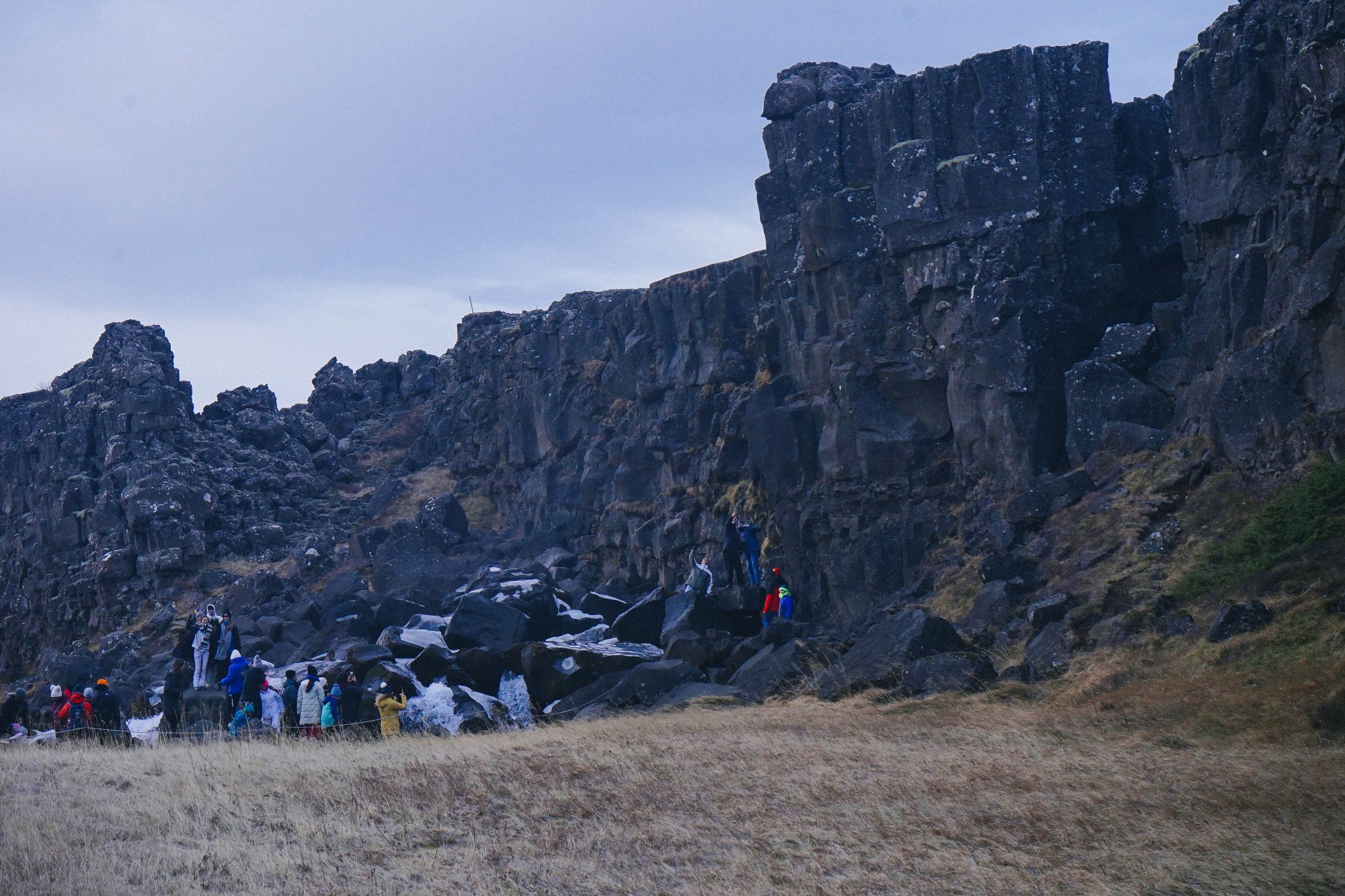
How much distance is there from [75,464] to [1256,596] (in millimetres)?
52157

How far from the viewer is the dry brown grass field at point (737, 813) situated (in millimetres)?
9484

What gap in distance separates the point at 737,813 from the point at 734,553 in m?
20.0

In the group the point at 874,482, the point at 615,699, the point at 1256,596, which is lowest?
the point at 615,699

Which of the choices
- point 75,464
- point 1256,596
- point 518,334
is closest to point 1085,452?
point 1256,596

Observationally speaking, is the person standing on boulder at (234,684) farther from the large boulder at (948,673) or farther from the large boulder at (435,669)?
the large boulder at (948,673)

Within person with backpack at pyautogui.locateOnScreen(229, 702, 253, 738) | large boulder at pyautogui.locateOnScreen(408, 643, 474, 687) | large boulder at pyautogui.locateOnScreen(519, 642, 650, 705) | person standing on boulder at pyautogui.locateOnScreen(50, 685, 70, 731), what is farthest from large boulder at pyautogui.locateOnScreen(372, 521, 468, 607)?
person with backpack at pyautogui.locateOnScreen(229, 702, 253, 738)

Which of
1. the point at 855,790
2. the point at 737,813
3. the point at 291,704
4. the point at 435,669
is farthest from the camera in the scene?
the point at 435,669

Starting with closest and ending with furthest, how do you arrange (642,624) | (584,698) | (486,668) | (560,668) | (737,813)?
(737,813) < (584,698) < (560,668) < (486,668) < (642,624)

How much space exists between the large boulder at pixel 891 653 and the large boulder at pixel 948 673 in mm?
297

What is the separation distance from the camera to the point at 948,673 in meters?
17.3

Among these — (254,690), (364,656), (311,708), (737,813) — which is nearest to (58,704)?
(254,690)

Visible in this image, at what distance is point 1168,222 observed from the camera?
25547mm

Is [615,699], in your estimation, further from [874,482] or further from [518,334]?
[518,334]

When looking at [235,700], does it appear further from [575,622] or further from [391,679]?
[575,622]
